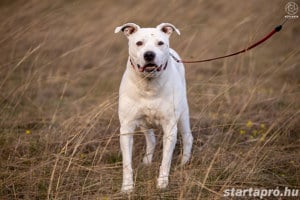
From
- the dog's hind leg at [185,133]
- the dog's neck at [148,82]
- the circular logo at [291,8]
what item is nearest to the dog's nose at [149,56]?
the dog's neck at [148,82]

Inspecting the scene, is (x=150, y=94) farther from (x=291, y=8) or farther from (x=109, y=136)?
(x=291, y=8)

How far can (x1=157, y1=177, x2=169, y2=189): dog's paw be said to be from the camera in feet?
12.9

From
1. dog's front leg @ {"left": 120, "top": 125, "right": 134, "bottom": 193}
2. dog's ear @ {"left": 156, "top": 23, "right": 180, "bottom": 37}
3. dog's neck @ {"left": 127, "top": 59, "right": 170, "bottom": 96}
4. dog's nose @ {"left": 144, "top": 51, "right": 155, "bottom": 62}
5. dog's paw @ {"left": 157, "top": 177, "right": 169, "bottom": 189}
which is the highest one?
dog's ear @ {"left": 156, "top": 23, "right": 180, "bottom": 37}

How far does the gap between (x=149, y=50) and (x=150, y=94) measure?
540 millimetres

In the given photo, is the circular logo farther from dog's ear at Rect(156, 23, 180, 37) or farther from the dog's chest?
the dog's chest

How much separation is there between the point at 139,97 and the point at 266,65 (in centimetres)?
549

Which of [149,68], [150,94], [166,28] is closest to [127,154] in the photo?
[150,94]

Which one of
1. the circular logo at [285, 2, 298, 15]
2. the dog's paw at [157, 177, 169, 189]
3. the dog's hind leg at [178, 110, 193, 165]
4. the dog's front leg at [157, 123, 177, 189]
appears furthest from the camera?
the circular logo at [285, 2, 298, 15]

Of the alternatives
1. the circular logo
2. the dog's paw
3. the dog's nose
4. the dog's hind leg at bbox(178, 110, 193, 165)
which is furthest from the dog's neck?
the circular logo

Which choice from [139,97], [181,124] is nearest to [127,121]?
[139,97]

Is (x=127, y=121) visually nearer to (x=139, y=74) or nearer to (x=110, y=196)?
(x=139, y=74)

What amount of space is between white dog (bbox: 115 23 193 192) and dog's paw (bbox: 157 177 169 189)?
0.21ft

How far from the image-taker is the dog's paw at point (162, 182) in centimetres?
395

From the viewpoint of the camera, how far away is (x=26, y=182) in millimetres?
3723
